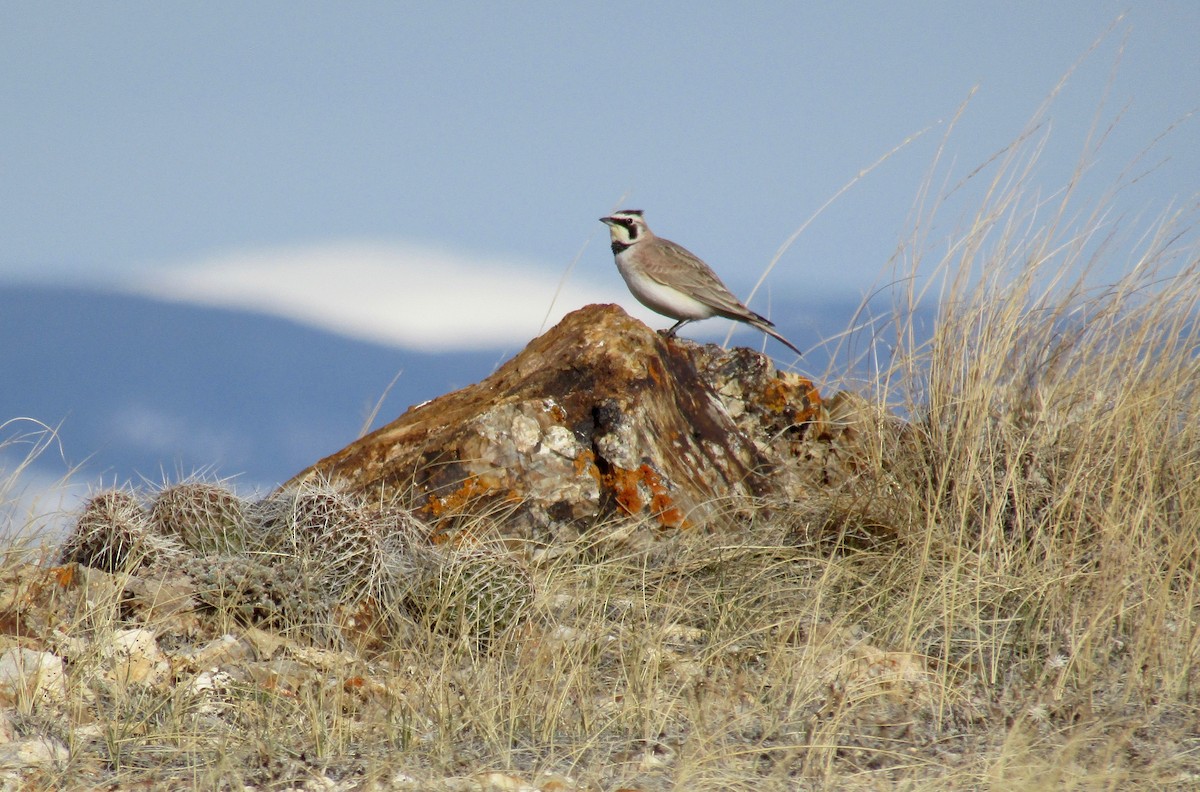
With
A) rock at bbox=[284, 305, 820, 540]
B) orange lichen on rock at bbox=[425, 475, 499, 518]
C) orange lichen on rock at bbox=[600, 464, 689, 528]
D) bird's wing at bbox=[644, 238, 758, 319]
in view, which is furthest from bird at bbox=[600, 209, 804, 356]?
orange lichen on rock at bbox=[425, 475, 499, 518]

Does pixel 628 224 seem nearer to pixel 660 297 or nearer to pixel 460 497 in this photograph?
pixel 660 297

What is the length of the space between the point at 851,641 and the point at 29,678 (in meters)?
2.83

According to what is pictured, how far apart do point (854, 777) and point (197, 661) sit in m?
2.36

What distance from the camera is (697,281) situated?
7.25m

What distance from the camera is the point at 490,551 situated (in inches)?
195

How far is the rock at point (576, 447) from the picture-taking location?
552 centimetres

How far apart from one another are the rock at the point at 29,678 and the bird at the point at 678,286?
3.85 meters

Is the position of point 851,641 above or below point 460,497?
below

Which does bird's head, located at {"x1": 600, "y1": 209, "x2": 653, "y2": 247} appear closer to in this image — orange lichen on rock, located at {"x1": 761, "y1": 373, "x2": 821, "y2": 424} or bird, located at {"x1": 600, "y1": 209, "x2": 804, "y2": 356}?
bird, located at {"x1": 600, "y1": 209, "x2": 804, "y2": 356}

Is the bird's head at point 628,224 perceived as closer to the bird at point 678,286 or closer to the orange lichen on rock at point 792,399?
the bird at point 678,286

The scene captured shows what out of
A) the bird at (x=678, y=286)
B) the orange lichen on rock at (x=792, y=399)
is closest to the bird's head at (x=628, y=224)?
the bird at (x=678, y=286)

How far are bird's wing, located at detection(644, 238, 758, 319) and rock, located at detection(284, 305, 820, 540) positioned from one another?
72 cm

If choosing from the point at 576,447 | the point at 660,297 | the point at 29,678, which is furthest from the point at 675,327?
the point at 29,678

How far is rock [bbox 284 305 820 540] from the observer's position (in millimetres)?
5520
